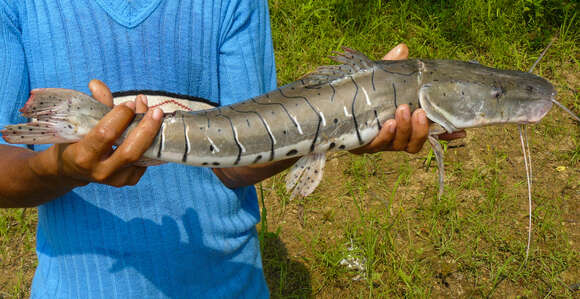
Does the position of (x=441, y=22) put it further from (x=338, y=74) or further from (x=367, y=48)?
(x=338, y=74)

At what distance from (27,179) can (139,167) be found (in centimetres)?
43

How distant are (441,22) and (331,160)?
2267 mm

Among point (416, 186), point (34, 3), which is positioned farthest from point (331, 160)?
point (34, 3)

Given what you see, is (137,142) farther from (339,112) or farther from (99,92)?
(339,112)

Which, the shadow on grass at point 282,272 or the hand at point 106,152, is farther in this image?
the shadow on grass at point 282,272

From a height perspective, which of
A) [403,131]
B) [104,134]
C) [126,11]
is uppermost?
[126,11]

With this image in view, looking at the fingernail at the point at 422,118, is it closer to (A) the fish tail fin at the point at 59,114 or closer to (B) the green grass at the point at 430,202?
(A) the fish tail fin at the point at 59,114

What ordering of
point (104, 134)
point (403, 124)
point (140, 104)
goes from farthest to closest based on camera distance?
point (403, 124) < point (140, 104) < point (104, 134)

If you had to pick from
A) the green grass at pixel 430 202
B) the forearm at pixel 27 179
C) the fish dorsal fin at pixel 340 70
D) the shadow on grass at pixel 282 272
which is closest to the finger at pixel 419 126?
the fish dorsal fin at pixel 340 70

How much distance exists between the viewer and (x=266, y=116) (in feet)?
6.95

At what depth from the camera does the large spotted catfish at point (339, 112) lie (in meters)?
2.06

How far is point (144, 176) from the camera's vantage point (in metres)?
2.22

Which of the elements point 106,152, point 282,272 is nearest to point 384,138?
point 106,152

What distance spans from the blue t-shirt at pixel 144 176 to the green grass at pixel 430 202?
173cm
